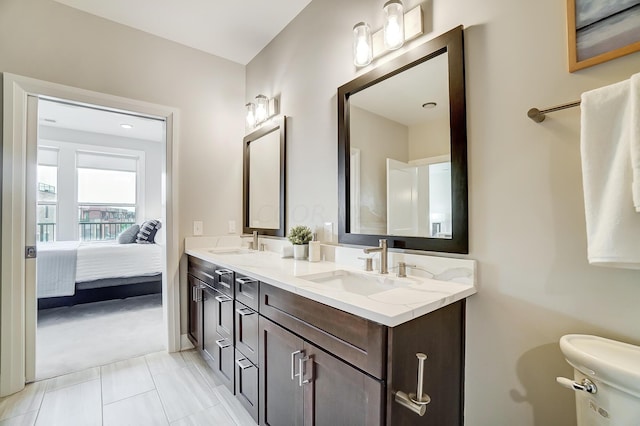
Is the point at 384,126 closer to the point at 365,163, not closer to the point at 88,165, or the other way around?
the point at 365,163

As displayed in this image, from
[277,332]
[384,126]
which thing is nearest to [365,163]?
[384,126]

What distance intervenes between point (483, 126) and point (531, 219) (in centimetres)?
41

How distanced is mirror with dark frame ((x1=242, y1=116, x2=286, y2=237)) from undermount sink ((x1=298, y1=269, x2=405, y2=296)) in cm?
86

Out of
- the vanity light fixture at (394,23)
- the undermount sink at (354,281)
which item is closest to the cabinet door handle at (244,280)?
the undermount sink at (354,281)

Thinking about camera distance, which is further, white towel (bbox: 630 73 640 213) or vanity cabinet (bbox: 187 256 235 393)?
vanity cabinet (bbox: 187 256 235 393)

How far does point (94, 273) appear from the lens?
11.2 ft

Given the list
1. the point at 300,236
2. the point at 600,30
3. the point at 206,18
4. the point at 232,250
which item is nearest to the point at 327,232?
the point at 300,236

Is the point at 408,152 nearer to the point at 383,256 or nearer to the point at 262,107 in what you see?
the point at 383,256

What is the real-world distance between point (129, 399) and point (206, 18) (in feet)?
8.86

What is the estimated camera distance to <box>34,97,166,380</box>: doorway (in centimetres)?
254

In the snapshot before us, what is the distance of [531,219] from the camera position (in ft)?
3.38

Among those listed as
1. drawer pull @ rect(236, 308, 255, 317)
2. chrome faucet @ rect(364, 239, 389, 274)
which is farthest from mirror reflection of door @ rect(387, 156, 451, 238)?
drawer pull @ rect(236, 308, 255, 317)

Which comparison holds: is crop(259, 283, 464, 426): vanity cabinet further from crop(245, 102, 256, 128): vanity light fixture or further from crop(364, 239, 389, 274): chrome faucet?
crop(245, 102, 256, 128): vanity light fixture

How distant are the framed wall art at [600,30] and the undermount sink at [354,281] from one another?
102 centimetres
